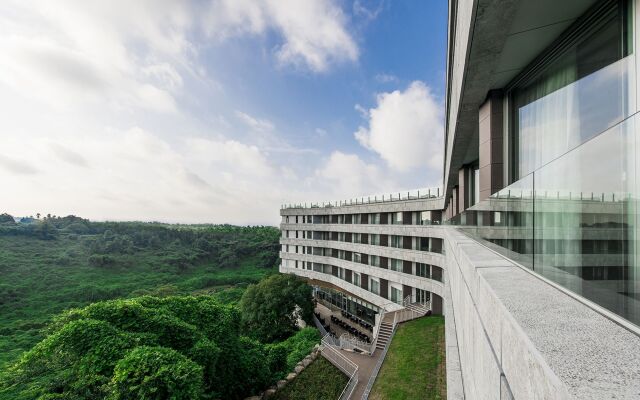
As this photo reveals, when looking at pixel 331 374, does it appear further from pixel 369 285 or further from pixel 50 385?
pixel 369 285

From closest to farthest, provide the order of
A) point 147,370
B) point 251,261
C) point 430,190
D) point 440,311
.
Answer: point 147,370 < point 440,311 < point 430,190 < point 251,261

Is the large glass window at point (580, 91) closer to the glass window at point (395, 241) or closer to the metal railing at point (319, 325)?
the glass window at point (395, 241)

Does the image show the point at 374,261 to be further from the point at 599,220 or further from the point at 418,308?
the point at 599,220

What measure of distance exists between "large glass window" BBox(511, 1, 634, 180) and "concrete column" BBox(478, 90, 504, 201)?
0.59 meters

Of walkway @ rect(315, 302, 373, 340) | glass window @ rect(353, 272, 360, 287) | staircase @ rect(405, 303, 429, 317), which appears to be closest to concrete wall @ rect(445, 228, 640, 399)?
staircase @ rect(405, 303, 429, 317)

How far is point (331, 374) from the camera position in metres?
16.2

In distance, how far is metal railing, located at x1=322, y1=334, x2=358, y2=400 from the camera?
45.5 ft

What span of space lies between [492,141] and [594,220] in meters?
6.80

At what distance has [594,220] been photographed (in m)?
2.23

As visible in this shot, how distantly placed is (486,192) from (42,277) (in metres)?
74.4

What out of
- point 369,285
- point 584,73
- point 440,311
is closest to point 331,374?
point 440,311

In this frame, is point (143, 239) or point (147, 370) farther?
point (143, 239)

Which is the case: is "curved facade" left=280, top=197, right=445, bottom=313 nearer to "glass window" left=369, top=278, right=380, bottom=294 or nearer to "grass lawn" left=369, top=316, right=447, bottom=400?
"glass window" left=369, top=278, right=380, bottom=294

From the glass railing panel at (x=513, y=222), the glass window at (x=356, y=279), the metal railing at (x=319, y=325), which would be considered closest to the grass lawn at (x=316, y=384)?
the metal railing at (x=319, y=325)
